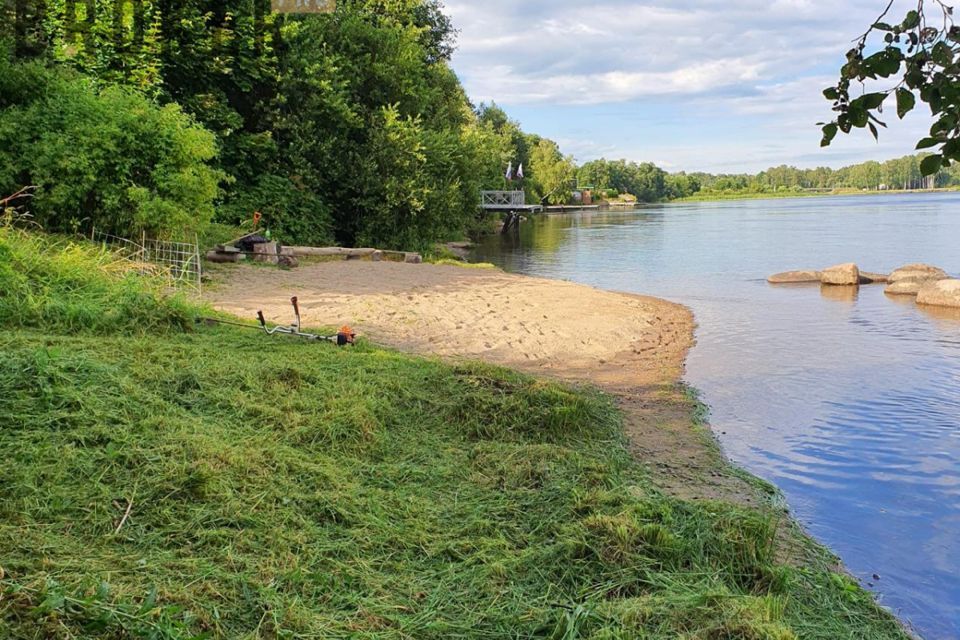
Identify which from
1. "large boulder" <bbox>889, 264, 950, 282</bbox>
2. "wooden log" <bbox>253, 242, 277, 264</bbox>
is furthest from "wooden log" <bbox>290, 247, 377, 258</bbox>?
"large boulder" <bbox>889, 264, 950, 282</bbox>

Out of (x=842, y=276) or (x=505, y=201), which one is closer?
(x=842, y=276)

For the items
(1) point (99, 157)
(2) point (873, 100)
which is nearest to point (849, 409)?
(2) point (873, 100)

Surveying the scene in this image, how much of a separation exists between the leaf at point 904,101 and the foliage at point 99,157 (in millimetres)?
11466

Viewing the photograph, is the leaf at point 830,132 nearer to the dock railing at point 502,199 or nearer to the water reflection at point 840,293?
the water reflection at point 840,293

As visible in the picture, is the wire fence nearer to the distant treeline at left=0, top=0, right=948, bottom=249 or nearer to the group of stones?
the distant treeline at left=0, top=0, right=948, bottom=249

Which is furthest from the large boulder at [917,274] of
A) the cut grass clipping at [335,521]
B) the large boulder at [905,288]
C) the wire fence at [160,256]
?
the wire fence at [160,256]

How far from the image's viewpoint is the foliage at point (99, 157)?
35.8ft

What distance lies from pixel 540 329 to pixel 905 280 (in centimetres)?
1452

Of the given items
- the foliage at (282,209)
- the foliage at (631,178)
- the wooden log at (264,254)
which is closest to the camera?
the wooden log at (264,254)

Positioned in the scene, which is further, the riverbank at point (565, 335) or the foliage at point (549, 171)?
the foliage at point (549, 171)

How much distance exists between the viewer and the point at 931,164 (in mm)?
2080

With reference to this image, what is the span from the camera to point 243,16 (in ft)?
64.9

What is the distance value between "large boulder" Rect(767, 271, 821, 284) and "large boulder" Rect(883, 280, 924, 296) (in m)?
2.92

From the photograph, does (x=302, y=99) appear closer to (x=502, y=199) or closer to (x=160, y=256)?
(x=160, y=256)
